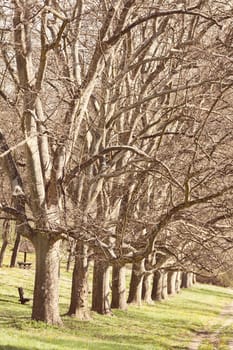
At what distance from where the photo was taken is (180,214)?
15211mm

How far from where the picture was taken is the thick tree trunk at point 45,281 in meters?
15.9

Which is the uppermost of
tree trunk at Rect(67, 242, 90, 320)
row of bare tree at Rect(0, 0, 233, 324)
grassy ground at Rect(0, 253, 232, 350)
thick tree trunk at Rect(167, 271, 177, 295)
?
row of bare tree at Rect(0, 0, 233, 324)

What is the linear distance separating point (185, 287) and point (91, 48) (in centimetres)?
4185

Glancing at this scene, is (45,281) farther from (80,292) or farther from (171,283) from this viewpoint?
(171,283)

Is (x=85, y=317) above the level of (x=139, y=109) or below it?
below

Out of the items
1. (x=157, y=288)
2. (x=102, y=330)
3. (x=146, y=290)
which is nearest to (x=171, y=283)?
(x=157, y=288)

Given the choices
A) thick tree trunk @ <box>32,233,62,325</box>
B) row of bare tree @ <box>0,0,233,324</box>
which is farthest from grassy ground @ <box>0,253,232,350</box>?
row of bare tree @ <box>0,0,233,324</box>

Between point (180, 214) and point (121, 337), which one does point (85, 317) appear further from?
point (180, 214)

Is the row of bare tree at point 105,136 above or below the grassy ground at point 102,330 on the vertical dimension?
above

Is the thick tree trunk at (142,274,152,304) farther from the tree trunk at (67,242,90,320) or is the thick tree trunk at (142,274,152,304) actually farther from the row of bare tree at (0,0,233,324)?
the row of bare tree at (0,0,233,324)

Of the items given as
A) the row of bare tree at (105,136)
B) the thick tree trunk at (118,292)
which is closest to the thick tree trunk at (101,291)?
the row of bare tree at (105,136)

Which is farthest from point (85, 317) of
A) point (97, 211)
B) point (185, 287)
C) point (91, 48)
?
point (185, 287)

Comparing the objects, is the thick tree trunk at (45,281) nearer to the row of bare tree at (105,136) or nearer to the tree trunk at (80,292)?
the row of bare tree at (105,136)

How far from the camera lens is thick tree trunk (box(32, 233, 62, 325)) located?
52.1ft
